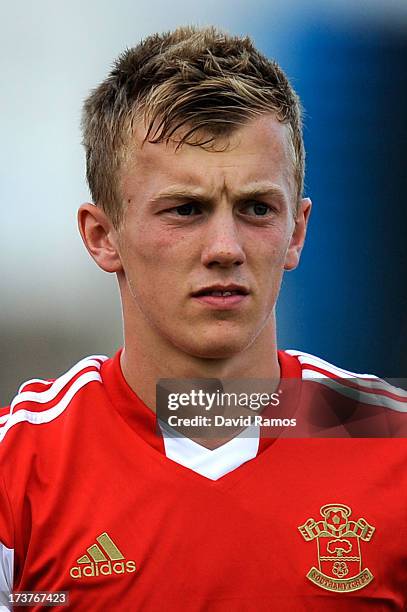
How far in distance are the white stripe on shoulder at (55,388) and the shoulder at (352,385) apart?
1.04ft

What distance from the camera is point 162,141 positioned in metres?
1.19

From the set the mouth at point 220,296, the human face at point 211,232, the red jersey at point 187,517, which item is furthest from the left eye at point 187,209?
the red jersey at point 187,517

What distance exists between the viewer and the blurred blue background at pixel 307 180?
4.99ft

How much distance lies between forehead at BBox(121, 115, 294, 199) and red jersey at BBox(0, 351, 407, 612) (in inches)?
12.8

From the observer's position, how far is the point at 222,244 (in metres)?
1.15

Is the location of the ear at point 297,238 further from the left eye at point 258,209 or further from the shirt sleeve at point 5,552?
the shirt sleeve at point 5,552

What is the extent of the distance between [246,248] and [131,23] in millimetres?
575

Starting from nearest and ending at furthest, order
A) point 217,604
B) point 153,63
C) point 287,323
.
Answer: point 217,604
point 153,63
point 287,323

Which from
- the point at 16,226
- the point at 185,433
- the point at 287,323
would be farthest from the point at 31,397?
the point at 287,323

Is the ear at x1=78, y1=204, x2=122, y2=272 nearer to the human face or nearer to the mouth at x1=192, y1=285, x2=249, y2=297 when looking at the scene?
the human face

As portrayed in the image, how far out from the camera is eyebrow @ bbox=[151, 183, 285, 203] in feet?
3.86

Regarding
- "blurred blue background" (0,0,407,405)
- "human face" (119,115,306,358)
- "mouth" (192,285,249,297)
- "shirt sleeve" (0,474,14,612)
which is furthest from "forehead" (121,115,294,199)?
"shirt sleeve" (0,474,14,612)

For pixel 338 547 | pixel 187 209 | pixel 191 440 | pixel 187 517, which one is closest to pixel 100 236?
pixel 187 209

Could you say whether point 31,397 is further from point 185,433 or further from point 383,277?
point 383,277
